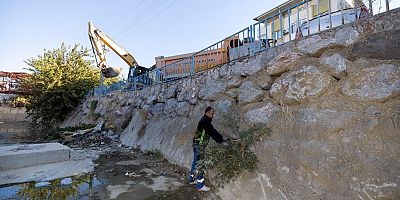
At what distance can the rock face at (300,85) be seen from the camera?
3.39 m

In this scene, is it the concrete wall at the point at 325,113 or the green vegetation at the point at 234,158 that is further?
the green vegetation at the point at 234,158

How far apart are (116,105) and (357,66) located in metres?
11.8

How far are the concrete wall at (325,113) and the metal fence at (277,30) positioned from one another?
29 cm

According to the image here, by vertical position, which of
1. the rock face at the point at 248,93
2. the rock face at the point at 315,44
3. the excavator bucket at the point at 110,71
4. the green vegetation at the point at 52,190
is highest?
the excavator bucket at the point at 110,71

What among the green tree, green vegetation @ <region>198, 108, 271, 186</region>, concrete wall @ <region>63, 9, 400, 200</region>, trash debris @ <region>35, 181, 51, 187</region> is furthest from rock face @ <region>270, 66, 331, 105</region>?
the green tree

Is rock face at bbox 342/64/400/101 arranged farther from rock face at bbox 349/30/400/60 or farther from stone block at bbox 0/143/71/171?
stone block at bbox 0/143/71/171

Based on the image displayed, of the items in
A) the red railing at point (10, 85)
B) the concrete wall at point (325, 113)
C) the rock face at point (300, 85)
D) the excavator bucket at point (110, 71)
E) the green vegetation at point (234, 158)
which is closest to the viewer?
the concrete wall at point (325, 113)

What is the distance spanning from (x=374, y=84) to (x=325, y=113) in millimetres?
678

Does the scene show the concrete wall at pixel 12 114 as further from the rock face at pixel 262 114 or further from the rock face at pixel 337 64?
the rock face at pixel 337 64

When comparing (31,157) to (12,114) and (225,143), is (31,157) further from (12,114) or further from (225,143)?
(12,114)

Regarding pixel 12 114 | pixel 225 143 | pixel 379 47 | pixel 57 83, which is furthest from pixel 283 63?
pixel 12 114

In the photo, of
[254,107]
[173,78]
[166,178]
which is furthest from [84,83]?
[254,107]

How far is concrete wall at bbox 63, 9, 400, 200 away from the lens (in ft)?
8.56

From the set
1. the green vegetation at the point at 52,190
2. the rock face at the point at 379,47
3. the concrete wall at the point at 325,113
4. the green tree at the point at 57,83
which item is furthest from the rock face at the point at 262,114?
the green tree at the point at 57,83
